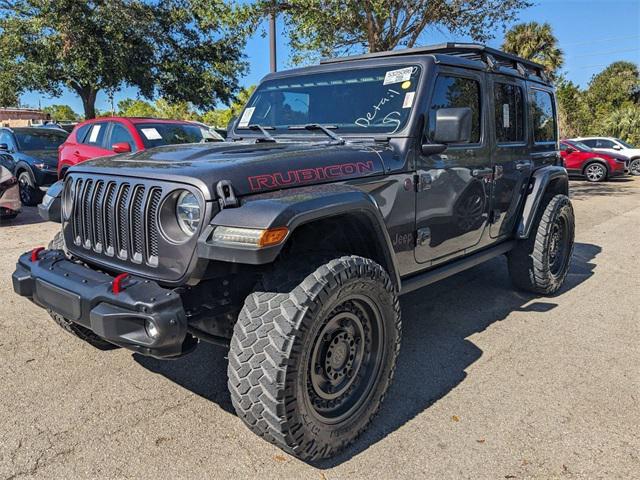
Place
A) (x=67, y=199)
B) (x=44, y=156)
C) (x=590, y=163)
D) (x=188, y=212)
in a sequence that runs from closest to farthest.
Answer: (x=188, y=212), (x=67, y=199), (x=44, y=156), (x=590, y=163)

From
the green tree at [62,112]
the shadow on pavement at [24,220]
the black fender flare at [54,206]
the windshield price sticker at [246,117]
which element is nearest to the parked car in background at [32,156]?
the shadow on pavement at [24,220]

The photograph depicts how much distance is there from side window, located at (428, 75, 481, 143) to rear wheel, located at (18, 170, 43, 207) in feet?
29.7

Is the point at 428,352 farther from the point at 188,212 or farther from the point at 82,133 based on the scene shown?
the point at 82,133

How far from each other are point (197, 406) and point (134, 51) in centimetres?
1515

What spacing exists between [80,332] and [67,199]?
88 cm

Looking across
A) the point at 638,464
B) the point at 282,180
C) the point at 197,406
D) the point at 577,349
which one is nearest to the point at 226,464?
the point at 197,406

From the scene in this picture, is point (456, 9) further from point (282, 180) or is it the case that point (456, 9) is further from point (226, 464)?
point (226, 464)

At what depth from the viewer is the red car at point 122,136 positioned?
795 centimetres

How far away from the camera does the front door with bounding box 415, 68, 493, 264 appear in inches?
130

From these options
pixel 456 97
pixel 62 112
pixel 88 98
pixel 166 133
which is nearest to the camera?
pixel 456 97

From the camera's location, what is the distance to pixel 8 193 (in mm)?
8008

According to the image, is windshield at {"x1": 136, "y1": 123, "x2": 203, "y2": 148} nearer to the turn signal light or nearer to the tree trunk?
the turn signal light

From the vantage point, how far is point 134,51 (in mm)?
15531

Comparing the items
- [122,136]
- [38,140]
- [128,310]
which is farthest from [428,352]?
[38,140]
